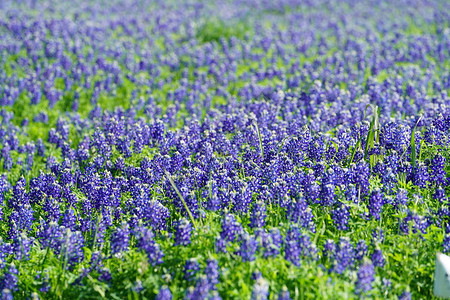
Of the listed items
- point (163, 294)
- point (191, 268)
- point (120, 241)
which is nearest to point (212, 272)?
point (191, 268)

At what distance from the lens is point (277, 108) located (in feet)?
A: 27.3

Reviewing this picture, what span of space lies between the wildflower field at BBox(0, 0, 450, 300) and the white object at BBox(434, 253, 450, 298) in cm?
22

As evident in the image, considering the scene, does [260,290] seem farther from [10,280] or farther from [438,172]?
[438,172]

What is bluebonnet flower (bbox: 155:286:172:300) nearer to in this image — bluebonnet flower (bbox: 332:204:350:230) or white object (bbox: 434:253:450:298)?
bluebonnet flower (bbox: 332:204:350:230)

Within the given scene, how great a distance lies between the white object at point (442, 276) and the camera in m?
3.92

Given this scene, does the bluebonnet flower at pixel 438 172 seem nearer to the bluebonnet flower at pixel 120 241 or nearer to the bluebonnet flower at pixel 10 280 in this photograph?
the bluebonnet flower at pixel 120 241

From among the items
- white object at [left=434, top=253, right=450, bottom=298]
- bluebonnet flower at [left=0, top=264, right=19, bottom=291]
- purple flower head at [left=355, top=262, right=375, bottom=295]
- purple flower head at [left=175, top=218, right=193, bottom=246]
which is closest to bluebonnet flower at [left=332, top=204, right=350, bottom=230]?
purple flower head at [left=355, top=262, right=375, bottom=295]

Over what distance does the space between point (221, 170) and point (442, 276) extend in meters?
2.57

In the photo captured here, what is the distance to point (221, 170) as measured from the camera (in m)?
5.92

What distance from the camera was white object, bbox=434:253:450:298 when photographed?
12.9ft

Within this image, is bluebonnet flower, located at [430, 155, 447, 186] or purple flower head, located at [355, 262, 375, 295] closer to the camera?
purple flower head, located at [355, 262, 375, 295]

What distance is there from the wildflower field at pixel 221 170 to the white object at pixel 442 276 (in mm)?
225

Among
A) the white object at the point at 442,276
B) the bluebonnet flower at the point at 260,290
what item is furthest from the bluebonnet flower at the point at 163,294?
the white object at the point at 442,276

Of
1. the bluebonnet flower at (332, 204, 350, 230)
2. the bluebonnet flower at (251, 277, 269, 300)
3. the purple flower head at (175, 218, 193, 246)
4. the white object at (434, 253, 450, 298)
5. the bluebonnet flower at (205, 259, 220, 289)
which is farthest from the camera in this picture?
the bluebonnet flower at (332, 204, 350, 230)
